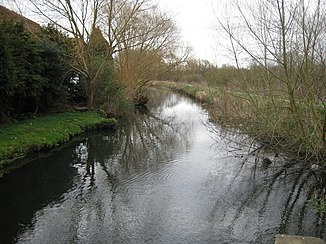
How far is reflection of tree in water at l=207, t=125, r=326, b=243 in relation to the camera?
7516 mm

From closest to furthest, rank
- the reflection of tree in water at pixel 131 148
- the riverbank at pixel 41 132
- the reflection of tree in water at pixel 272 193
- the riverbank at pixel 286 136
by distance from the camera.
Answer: the reflection of tree in water at pixel 272 193, the riverbank at pixel 286 136, the riverbank at pixel 41 132, the reflection of tree in water at pixel 131 148

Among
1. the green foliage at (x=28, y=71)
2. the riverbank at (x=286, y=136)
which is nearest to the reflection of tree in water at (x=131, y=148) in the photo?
the green foliage at (x=28, y=71)

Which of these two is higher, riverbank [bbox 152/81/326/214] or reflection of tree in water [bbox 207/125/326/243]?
riverbank [bbox 152/81/326/214]

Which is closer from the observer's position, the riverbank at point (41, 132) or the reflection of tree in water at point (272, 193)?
the reflection of tree in water at point (272, 193)

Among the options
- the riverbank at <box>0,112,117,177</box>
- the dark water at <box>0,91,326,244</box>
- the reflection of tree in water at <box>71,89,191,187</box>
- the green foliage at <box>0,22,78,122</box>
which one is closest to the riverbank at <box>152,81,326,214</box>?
the dark water at <box>0,91,326,244</box>

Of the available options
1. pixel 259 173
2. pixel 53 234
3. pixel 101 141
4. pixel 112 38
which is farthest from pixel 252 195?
pixel 112 38

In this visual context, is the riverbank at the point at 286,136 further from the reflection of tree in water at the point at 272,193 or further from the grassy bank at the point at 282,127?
the reflection of tree in water at the point at 272,193

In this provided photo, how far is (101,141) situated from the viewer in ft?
51.3

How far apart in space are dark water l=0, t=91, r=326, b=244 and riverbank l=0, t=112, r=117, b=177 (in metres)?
0.59

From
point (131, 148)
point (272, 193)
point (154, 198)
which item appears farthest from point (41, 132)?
point (272, 193)

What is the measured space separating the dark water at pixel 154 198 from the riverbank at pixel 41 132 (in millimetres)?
586

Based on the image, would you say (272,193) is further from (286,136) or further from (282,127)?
(282,127)

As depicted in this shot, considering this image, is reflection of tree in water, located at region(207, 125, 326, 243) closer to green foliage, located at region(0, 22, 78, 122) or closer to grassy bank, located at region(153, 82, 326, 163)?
grassy bank, located at region(153, 82, 326, 163)

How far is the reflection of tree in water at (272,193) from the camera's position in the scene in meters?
7.52
